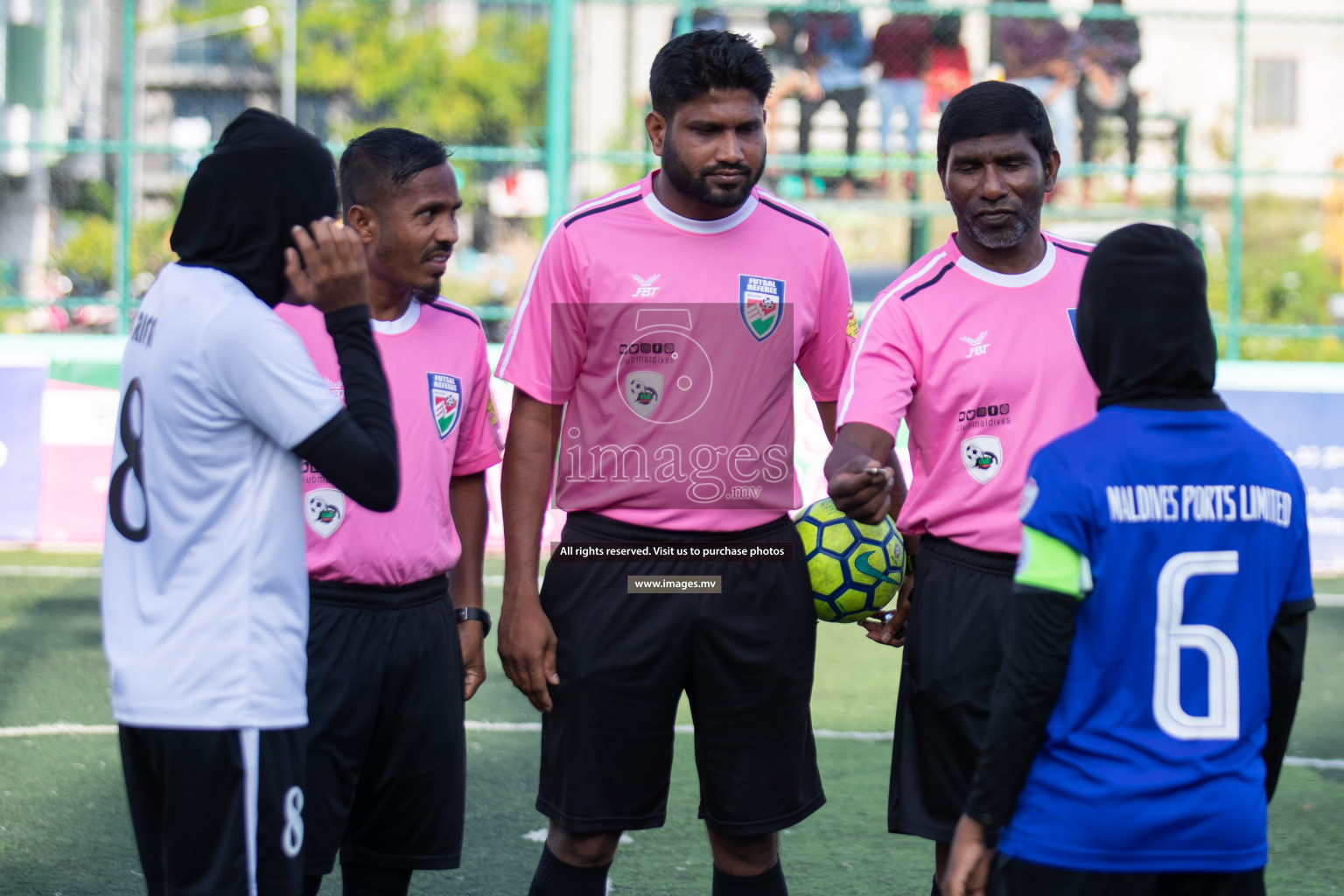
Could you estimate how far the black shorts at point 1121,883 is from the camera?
2568 mm

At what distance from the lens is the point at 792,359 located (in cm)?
398

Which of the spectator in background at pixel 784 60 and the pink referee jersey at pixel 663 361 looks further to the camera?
the spectator in background at pixel 784 60

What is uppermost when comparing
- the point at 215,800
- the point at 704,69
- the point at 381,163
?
the point at 704,69

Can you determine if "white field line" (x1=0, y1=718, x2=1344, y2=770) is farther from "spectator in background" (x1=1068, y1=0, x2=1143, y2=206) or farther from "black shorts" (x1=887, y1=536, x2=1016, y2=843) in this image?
"spectator in background" (x1=1068, y1=0, x2=1143, y2=206)

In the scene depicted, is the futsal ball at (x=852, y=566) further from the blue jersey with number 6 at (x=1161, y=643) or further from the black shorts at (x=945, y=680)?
the blue jersey with number 6 at (x=1161, y=643)

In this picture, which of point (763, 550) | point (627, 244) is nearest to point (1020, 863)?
point (763, 550)

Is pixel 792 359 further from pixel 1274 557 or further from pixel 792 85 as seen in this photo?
pixel 792 85

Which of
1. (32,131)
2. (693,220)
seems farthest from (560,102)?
(32,131)

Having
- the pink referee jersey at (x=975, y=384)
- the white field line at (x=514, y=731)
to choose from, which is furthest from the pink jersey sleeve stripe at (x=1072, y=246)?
the white field line at (x=514, y=731)

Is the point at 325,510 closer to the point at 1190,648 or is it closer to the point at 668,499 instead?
the point at 668,499

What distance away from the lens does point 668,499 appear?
382cm

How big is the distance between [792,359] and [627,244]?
21.4 inches

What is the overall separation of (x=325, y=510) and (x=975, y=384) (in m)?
1.65

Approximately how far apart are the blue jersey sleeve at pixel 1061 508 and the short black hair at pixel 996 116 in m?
1.43
